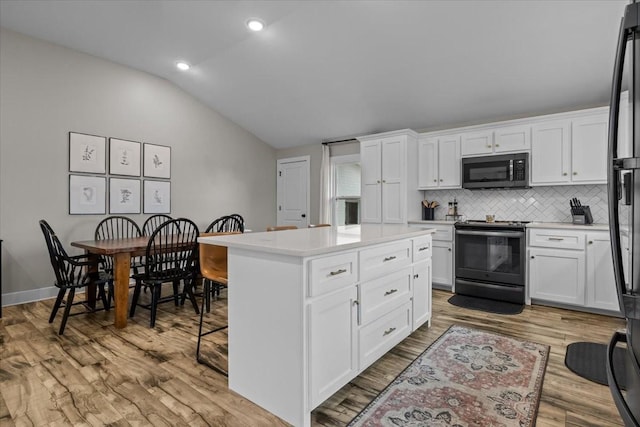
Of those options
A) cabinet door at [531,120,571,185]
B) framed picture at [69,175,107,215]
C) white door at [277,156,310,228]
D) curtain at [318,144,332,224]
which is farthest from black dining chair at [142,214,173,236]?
cabinet door at [531,120,571,185]

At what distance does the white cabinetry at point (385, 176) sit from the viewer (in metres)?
4.62

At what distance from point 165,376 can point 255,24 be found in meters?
3.38

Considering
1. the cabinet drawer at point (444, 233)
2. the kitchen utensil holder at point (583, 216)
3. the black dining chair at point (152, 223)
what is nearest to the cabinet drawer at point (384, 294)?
the cabinet drawer at point (444, 233)

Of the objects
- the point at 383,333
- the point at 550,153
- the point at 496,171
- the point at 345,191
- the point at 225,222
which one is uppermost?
the point at 550,153

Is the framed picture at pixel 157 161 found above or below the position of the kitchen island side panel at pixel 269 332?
above

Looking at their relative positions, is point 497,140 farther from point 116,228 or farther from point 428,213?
point 116,228

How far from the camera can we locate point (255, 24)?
3.56 metres

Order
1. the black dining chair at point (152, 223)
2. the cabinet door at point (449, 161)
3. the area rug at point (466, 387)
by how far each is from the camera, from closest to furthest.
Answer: the area rug at point (466, 387), the cabinet door at point (449, 161), the black dining chair at point (152, 223)

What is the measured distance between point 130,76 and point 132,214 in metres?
1.92

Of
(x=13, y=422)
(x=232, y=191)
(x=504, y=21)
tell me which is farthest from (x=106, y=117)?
(x=504, y=21)

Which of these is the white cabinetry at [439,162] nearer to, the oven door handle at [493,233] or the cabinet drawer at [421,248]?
the oven door handle at [493,233]

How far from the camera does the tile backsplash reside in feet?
12.5

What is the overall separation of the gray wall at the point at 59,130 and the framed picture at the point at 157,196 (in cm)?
12

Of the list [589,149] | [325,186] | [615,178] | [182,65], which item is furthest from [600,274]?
[182,65]
